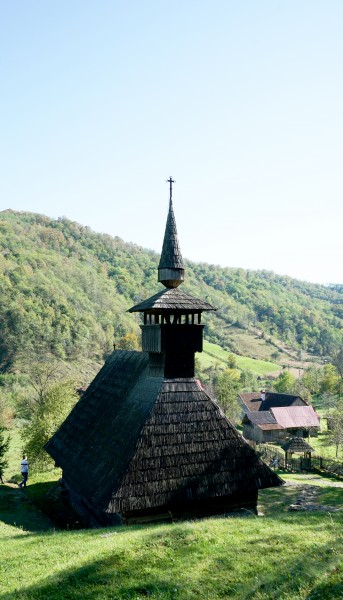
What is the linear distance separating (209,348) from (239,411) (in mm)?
64639

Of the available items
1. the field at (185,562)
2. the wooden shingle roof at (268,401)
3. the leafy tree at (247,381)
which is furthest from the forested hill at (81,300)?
the field at (185,562)

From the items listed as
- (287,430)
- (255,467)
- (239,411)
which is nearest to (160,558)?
(255,467)

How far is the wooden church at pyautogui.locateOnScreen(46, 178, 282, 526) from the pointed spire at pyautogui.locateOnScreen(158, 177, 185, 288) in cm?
4

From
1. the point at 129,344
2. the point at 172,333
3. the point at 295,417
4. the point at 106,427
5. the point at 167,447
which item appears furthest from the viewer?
the point at 129,344

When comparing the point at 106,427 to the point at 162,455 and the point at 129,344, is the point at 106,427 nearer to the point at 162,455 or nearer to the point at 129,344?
the point at 162,455

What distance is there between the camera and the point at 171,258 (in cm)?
1888

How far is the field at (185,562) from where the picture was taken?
8297mm

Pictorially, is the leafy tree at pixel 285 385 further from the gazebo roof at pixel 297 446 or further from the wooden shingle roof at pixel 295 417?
the gazebo roof at pixel 297 446

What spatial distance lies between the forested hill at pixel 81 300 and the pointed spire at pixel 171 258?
239 ft

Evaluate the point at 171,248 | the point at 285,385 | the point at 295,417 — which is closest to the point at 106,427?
the point at 171,248

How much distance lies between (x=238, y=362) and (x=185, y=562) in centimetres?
12038

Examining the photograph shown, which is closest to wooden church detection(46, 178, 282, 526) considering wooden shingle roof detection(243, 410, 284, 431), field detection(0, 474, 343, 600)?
field detection(0, 474, 343, 600)

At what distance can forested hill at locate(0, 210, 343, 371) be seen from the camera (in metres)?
94.8

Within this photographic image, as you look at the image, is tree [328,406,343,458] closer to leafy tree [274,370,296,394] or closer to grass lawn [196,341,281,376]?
leafy tree [274,370,296,394]
